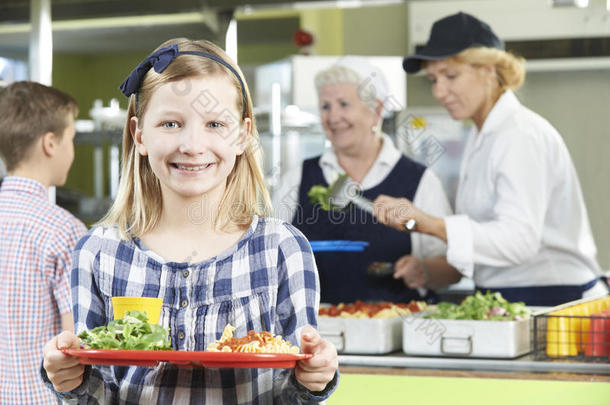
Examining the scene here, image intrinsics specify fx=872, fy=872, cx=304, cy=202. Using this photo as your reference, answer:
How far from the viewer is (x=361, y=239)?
253cm

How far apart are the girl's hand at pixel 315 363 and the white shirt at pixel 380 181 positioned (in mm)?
1440

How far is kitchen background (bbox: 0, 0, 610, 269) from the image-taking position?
8.29 feet

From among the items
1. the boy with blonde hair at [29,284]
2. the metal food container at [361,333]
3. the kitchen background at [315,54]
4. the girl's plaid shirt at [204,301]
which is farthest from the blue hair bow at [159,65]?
the kitchen background at [315,54]

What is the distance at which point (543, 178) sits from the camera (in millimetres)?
2387

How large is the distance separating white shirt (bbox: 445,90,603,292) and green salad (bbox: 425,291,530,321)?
0.81 feet

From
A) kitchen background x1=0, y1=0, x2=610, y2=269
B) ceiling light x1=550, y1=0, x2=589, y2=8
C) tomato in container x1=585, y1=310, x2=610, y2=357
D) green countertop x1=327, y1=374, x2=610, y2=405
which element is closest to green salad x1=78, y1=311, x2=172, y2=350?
green countertop x1=327, y1=374, x2=610, y2=405

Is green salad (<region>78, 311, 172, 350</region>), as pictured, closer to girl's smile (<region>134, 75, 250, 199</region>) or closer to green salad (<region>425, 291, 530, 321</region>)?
girl's smile (<region>134, 75, 250, 199</region>)

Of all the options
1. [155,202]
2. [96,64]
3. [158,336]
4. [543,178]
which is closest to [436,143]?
[543,178]

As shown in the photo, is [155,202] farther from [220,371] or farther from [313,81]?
[313,81]

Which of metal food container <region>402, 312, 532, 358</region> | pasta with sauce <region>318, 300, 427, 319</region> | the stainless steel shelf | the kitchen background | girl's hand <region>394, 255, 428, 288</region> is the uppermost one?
the kitchen background

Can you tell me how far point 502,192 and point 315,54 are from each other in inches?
28.7

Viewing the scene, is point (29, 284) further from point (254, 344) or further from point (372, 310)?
point (254, 344)

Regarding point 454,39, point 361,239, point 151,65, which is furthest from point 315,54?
point 151,65

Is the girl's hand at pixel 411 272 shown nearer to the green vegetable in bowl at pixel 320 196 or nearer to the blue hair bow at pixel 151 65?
the green vegetable in bowl at pixel 320 196
